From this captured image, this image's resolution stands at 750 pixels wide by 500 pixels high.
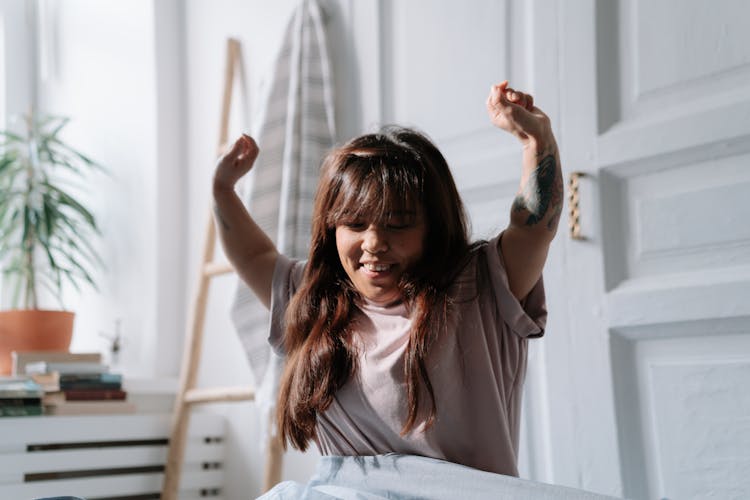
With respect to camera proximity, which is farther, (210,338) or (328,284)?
(210,338)

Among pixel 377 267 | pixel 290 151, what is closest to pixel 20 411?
pixel 290 151

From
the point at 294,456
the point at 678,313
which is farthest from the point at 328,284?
the point at 294,456

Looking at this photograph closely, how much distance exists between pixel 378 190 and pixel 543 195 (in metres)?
0.22

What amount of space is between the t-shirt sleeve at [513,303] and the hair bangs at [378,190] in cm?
A: 12

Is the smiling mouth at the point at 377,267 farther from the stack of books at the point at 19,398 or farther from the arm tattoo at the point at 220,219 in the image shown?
the stack of books at the point at 19,398

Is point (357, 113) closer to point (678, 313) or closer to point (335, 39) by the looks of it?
point (335, 39)

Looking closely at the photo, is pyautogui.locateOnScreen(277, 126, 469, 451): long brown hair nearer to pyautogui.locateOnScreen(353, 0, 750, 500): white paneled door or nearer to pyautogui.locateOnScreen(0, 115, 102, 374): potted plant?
pyautogui.locateOnScreen(353, 0, 750, 500): white paneled door

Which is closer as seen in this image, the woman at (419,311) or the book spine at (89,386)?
the woman at (419,311)

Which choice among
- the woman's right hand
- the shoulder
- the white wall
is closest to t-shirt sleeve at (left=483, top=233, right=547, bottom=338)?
the shoulder

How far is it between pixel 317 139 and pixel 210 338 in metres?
0.81

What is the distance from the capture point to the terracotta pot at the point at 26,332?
8.91 ft

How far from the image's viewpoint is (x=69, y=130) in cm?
336

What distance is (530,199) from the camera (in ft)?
4.13

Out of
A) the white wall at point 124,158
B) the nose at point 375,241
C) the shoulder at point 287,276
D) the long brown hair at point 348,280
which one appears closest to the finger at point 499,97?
the long brown hair at point 348,280
